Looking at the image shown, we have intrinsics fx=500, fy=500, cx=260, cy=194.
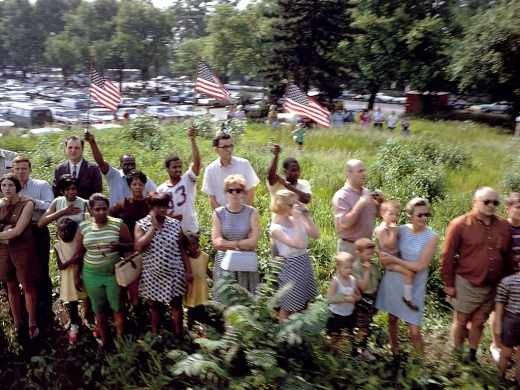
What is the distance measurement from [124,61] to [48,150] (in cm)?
4210

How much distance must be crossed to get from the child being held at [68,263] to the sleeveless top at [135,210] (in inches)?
18.6

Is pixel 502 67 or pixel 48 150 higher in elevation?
pixel 502 67

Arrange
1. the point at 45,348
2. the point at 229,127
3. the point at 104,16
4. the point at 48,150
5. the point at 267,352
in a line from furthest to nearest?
the point at 104,16, the point at 229,127, the point at 48,150, the point at 45,348, the point at 267,352

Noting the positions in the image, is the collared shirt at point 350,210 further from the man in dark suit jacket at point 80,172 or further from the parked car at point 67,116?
the parked car at point 67,116

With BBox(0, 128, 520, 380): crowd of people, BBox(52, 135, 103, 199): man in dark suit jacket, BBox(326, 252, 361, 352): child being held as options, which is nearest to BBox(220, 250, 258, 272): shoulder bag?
BBox(0, 128, 520, 380): crowd of people

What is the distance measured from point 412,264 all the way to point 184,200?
89.3 inches

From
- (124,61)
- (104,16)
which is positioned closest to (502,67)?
(124,61)

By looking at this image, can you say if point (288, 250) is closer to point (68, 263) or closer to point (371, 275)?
point (371, 275)

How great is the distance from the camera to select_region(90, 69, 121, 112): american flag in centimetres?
640

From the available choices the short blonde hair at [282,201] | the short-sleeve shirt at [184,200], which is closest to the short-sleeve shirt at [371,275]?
the short blonde hair at [282,201]

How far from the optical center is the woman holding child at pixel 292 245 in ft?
14.1

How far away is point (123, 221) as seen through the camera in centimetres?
477

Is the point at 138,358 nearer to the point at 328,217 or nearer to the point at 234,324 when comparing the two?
the point at 234,324

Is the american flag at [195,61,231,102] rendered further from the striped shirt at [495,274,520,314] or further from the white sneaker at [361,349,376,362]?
the striped shirt at [495,274,520,314]
